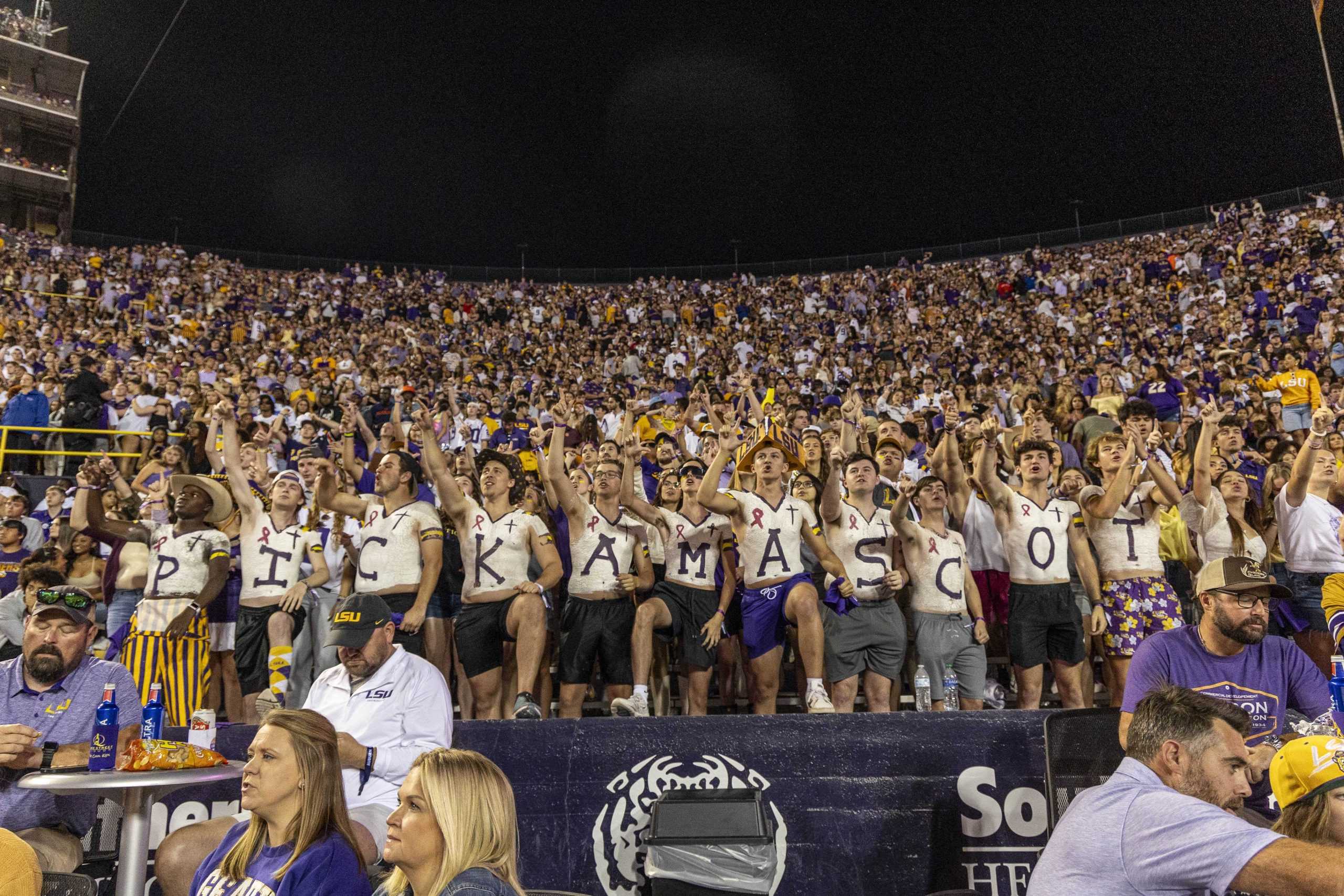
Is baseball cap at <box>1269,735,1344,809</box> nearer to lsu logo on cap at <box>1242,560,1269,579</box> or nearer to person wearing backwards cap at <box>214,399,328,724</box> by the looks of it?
lsu logo on cap at <box>1242,560,1269,579</box>

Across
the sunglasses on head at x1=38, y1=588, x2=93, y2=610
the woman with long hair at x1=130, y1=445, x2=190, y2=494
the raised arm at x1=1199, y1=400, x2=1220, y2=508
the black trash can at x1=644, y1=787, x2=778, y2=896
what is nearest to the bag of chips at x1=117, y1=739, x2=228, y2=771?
the sunglasses on head at x1=38, y1=588, x2=93, y2=610

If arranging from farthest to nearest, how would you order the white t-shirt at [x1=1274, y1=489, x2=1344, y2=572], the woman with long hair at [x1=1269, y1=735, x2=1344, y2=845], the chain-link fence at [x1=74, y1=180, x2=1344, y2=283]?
the chain-link fence at [x1=74, y1=180, x2=1344, y2=283] → the white t-shirt at [x1=1274, y1=489, x2=1344, y2=572] → the woman with long hair at [x1=1269, y1=735, x2=1344, y2=845]

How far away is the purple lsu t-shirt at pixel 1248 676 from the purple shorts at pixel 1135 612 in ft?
6.71

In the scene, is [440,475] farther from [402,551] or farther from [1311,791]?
[1311,791]

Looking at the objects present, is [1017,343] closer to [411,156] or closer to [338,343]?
[338,343]

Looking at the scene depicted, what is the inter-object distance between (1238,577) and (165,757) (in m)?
4.50

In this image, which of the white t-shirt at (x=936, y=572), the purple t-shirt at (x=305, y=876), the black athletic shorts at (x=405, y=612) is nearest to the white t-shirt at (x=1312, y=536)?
the white t-shirt at (x=936, y=572)

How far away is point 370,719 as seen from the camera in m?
4.52

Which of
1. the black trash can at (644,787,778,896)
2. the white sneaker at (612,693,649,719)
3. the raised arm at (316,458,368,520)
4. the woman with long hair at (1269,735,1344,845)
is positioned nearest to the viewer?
the woman with long hair at (1269,735,1344,845)

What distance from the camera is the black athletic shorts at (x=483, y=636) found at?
261 inches

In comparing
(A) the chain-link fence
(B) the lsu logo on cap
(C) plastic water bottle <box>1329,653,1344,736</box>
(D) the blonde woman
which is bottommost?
(D) the blonde woman

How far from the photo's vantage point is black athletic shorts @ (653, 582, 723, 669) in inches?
264

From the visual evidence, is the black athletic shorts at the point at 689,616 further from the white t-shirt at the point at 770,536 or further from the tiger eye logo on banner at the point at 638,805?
the tiger eye logo on banner at the point at 638,805

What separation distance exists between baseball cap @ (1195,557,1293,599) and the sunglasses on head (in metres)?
5.34
